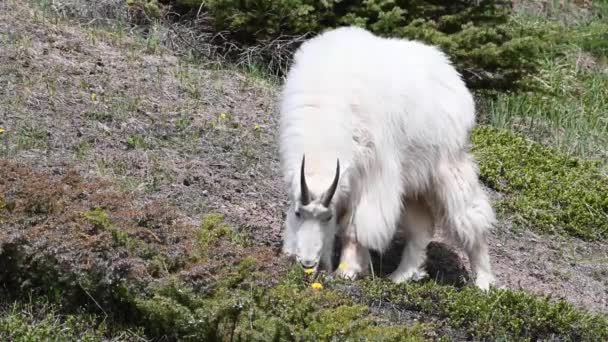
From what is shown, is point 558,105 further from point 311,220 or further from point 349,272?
point 311,220

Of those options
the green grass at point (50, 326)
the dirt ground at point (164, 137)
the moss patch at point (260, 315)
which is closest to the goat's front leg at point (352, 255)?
the dirt ground at point (164, 137)

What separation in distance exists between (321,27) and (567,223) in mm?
3184

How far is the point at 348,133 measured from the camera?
19.5 ft

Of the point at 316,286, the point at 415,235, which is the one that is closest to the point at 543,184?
the point at 415,235

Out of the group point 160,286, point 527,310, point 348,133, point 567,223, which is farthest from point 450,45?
point 160,286

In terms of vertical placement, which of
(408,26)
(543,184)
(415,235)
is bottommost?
(543,184)

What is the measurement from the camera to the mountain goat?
19.0 feet

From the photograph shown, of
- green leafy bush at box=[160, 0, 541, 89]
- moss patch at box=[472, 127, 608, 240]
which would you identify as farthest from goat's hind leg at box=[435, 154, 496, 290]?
green leafy bush at box=[160, 0, 541, 89]

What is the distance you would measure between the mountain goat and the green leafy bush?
293 cm

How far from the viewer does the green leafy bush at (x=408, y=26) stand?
9680 mm

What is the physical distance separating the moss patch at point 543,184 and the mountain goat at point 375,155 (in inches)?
63.3

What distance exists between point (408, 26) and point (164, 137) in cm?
298

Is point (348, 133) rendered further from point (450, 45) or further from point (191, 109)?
point (450, 45)

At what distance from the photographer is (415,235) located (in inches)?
272
